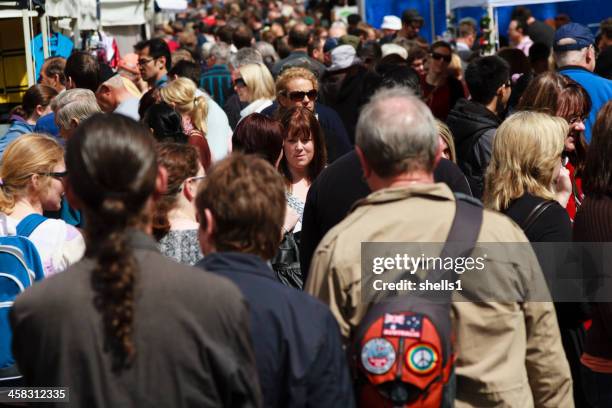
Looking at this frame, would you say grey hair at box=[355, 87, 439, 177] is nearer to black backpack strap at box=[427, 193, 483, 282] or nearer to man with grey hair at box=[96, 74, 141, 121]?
black backpack strap at box=[427, 193, 483, 282]

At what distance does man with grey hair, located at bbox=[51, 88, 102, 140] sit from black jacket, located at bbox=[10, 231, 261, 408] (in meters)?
4.25

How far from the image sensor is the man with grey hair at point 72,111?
666 centimetres

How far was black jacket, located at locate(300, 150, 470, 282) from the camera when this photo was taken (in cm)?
411

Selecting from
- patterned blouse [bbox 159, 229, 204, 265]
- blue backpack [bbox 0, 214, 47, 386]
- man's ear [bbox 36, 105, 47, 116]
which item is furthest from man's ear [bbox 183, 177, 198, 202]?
man's ear [bbox 36, 105, 47, 116]

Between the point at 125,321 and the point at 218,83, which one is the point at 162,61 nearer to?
the point at 218,83

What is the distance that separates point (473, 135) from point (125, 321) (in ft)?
15.0

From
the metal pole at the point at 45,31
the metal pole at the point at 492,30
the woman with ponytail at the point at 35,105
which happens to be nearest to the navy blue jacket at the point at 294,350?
the woman with ponytail at the point at 35,105

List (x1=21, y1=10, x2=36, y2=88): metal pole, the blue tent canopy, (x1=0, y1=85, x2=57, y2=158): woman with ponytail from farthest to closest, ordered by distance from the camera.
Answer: the blue tent canopy, (x1=21, y1=10, x2=36, y2=88): metal pole, (x1=0, y1=85, x2=57, y2=158): woman with ponytail

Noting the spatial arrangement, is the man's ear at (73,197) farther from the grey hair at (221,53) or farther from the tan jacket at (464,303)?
the grey hair at (221,53)

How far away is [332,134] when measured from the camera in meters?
7.11

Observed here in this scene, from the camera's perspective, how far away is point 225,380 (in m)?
2.49

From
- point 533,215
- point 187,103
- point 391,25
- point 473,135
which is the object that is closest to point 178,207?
point 533,215

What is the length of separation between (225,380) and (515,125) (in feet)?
7.79

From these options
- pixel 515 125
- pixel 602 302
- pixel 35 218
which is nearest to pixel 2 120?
pixel 35 218
